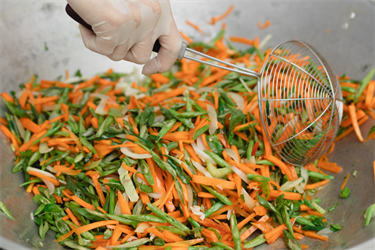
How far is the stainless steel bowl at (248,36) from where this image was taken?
1.49 m

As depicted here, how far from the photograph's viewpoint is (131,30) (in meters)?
1.21

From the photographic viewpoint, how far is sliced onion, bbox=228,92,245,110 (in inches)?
72.2

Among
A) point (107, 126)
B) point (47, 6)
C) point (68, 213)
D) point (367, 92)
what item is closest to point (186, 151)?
point (107, 126)

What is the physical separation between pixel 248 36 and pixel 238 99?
917 millimetres

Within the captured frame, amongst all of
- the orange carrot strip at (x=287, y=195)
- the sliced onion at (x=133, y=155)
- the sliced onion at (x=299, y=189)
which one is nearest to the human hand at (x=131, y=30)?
the sliced onion at (x=133, y=155)

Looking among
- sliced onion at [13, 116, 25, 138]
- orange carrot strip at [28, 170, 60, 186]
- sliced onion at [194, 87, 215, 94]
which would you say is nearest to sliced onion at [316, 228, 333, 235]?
sliced onion at [194, 87, 215, 94]

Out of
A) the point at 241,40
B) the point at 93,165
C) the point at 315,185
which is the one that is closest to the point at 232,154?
the point at 315,185

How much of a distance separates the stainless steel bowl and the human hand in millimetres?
954

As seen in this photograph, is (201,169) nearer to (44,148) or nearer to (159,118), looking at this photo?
(159,118)

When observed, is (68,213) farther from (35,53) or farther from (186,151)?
(35,53)

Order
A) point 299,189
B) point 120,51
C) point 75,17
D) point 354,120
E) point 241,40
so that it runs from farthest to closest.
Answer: point 241,40 → point 354,120 → point 299,189 → point 120,51 → point 75,17

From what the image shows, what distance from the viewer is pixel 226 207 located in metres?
1.55

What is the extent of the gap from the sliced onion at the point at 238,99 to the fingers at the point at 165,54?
0.59m

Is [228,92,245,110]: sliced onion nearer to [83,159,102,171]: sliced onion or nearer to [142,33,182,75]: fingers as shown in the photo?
[142,33,182,75]: fingers
